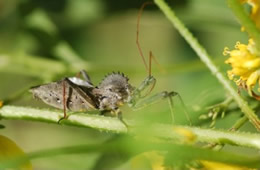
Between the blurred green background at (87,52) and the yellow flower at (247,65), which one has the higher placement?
the blurred green background at (87,52)

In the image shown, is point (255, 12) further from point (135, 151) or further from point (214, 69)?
point (135, 151)

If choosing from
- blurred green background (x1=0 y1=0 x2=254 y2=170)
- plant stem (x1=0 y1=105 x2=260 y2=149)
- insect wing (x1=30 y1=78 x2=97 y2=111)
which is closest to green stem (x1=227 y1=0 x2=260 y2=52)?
plant stem (x1=0 y1=105 x2=260 y2=149)

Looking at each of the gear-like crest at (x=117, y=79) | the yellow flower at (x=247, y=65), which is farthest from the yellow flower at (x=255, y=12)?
the gear-like crest at (x=117, y=79)

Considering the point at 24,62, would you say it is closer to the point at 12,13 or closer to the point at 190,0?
the point at 12,13

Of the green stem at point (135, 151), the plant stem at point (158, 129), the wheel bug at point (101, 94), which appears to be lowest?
the green stem at point (135, 151)

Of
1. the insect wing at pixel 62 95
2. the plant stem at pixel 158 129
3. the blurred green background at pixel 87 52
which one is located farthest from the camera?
the blurred green background at pixel 87 52

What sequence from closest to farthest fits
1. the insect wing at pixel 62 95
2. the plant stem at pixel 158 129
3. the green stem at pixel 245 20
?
the green stem at pixel 245 20
the plant stem at pixel 158 129
the insect wing at pixel 62 95

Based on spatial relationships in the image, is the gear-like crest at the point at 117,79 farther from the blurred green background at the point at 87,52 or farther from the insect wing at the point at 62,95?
the blurred green background at the point at 87,52
